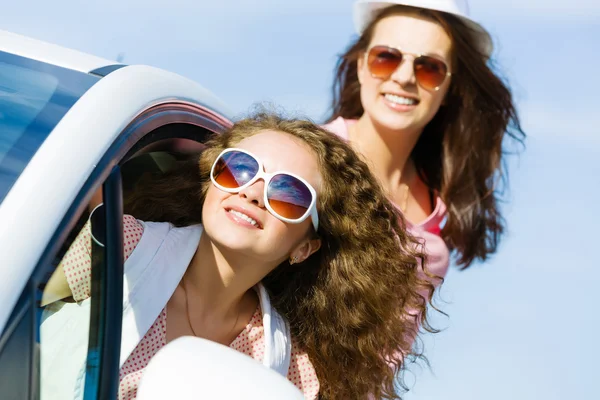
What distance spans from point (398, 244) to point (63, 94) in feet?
4.25

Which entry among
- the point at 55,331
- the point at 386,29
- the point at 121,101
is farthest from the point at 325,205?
the point at 386,29

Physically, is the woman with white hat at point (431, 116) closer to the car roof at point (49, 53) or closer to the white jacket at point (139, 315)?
the white jacket at point (139, 315)

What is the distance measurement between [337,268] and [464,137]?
66.7 inches

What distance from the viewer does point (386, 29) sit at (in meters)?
4.07

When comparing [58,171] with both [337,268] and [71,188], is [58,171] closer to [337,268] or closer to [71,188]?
[71,188]

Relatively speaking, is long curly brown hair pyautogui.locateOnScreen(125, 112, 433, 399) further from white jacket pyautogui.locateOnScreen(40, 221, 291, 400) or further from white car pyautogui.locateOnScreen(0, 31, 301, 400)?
white car pyautogui.locateOnScreen(0, 31, 301, 400)

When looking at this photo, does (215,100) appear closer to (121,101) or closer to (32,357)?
(121,101)

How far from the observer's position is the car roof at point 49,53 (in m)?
2.01

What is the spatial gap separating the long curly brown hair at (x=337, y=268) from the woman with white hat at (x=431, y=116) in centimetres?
101

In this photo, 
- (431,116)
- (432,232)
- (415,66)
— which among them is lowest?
(432,232)

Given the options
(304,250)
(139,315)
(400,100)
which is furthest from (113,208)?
(400,100)

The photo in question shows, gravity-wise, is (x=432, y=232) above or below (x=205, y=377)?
below

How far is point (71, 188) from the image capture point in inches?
63.9

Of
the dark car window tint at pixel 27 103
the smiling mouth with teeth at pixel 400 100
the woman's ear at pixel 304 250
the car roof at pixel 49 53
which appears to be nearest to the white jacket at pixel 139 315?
the woman's ear at pixel 304 250
